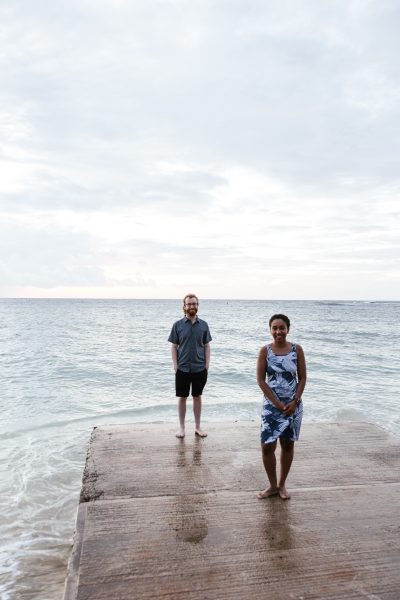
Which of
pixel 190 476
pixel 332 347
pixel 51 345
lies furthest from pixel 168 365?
pixel 190 476

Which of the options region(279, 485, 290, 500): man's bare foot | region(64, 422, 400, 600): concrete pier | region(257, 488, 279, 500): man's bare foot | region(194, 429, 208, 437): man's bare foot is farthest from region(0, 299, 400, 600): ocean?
region(279, 485, 290, 500): man's bare foot

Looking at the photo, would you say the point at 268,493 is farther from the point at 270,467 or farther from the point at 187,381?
the point at 187,381

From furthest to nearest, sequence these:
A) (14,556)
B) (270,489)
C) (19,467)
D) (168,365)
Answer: (168,365) < (19,467) < (14,556) < (270,489)

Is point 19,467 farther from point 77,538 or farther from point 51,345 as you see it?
point 51,345

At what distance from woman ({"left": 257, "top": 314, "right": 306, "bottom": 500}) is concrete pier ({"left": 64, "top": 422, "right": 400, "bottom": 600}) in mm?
642

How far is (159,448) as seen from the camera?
5.71m

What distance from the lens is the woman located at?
4.12 metres

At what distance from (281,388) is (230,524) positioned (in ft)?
4.23

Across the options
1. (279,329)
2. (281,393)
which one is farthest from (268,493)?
(279,329)

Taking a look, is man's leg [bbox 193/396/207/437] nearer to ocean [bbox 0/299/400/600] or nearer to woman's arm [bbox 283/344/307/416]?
ocean [bbox 0/299/400/600]

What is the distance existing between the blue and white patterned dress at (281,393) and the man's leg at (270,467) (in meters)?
0.08

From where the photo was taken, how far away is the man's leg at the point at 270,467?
4.22 meters

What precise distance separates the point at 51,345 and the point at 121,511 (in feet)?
82.8

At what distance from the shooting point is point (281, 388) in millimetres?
4160
